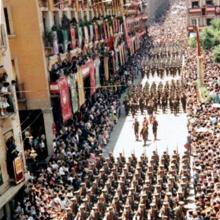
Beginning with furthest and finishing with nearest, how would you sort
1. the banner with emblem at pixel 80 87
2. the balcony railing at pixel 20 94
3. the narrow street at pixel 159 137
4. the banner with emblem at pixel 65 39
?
the banner with emblem at pixel 80 87 < the banner with emblem at pixel 65 39 < the narrow street at pixel 159 137 < the balcony railing at pixel 20 94

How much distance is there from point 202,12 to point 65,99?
56.7m

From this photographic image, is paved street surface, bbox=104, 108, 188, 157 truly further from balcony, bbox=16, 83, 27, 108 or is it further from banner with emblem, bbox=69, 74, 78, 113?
balcony, bbox=16, 83, 27, 108

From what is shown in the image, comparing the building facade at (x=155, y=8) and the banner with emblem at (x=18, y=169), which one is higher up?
the banner with emblem at (x=18, y=169)

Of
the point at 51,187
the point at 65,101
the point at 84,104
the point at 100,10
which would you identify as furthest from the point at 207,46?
the point at 51,187

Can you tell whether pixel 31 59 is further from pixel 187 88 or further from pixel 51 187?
pixel 187 88

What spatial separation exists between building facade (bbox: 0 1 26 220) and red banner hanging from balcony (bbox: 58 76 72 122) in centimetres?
887

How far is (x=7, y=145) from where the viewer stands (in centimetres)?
2481

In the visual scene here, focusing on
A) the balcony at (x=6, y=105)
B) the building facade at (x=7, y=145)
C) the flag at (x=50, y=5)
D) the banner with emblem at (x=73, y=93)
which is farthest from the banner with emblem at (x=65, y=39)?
the balcony at (x=6, y=105)

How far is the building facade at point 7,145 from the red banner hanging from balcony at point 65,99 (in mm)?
8868

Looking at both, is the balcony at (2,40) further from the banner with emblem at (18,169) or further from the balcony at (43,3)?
the balcony at (43,3)

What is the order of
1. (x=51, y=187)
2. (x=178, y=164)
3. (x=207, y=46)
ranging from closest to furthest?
(x=51, y=187)
(x=178, y=164)
(x=207, y=46)

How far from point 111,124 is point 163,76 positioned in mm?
23231

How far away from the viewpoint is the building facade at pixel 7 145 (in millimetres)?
24281

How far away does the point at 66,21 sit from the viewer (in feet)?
129
